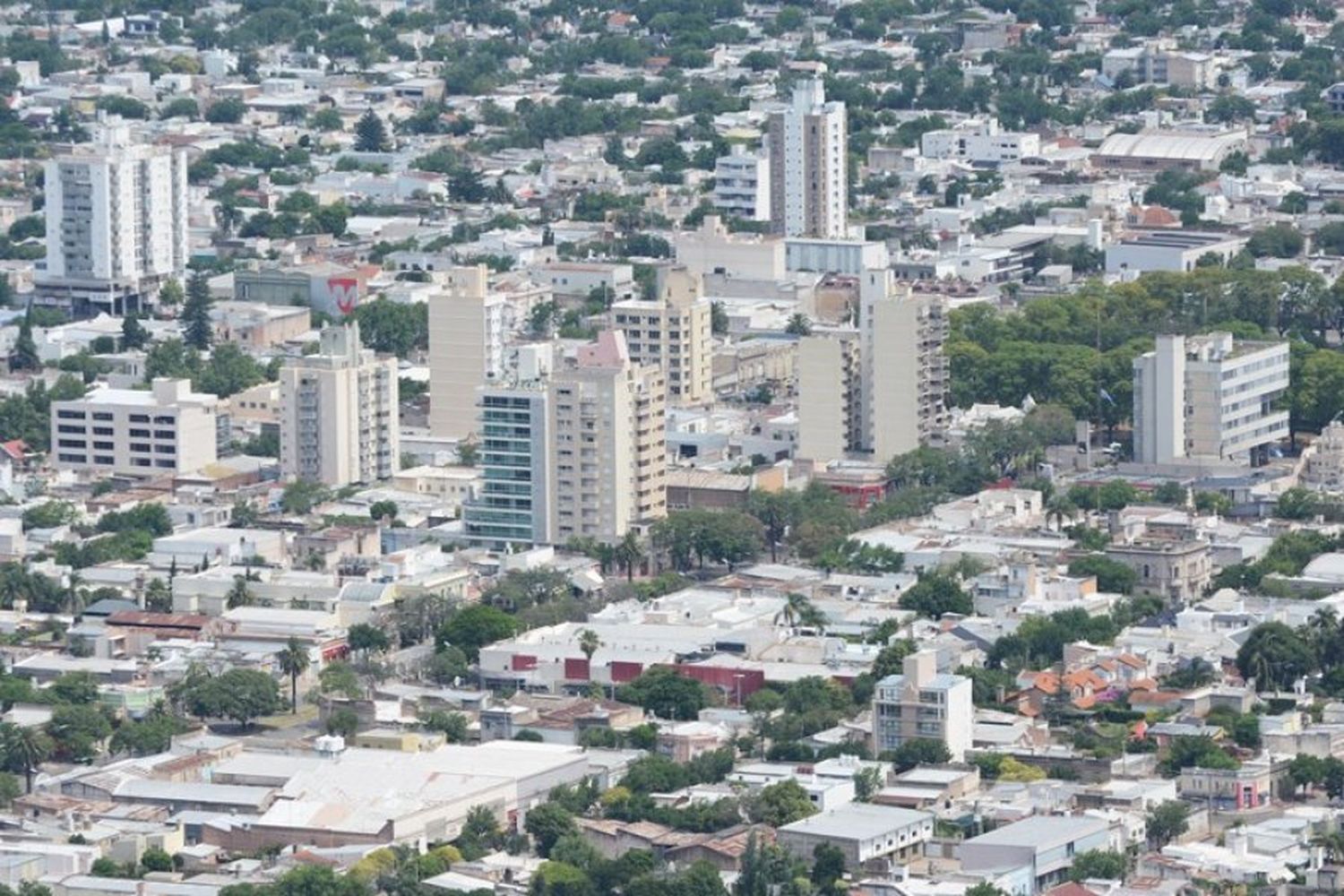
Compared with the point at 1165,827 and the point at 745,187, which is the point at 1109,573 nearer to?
the point at 1165,827

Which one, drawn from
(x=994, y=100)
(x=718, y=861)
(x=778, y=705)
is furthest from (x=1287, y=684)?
(x=994, y=100)

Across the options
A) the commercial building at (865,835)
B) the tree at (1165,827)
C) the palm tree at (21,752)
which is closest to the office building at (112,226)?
the palm tree at (21,752)

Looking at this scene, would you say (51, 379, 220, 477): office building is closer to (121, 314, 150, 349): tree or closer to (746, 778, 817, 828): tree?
(121, 314, 150, 349): tree

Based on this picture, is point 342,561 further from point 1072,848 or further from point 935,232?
point 935,232

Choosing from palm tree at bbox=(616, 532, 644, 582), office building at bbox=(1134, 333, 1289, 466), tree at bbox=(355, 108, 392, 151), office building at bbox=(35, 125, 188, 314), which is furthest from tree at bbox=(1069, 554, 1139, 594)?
tree at bbox=(355, 108, 392, 151)

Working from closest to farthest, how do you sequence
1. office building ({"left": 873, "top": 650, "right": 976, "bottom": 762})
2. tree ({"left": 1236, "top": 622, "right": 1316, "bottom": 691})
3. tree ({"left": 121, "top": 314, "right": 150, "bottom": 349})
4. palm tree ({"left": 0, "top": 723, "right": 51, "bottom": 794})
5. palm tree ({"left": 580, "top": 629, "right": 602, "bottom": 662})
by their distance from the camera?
office building ({"left": 873, "top": 650, "right": 976, "bottom": 762})
palm tree ({"left": 0, "top": 723, "right": 51, "bottom": 794})
tree ({"left": 1236, "top": 622, "right": 1316, "bottom": 691})
palm tree ({"left": 580, "top": 629, "right": 602, "bottom": 662})
tree ({"left": 121, "top": 314, "right": 150, "bottom": 349})

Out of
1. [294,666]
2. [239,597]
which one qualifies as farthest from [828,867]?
[239,597]
